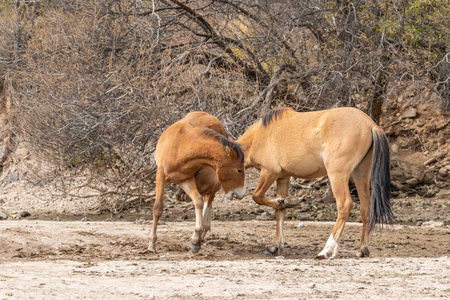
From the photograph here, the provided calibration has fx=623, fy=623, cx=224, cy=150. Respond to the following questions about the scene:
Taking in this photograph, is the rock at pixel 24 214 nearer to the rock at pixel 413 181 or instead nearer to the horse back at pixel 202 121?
the horse back at pixel 202 121

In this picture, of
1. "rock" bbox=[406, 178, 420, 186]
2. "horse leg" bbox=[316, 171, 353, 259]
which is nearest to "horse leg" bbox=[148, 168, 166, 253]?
"horse leg" bbox=[316, 171, 353, 259]

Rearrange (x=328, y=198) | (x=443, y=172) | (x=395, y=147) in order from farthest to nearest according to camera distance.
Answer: (x=395, y=147), (x=443, y=172), (x=328, y=198)

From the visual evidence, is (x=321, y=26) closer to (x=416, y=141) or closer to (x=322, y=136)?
(x=416, y=141)

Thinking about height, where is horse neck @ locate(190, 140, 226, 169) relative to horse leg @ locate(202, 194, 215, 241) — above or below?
above

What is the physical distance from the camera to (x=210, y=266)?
20.5ft

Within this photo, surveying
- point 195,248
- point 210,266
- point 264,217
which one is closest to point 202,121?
point 195,248

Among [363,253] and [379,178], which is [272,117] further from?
[363,253]

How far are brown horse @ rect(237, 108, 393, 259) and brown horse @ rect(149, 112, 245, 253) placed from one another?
0.62m

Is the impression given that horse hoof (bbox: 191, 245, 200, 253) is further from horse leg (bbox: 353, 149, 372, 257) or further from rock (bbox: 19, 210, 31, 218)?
rock (bbox: 19, 210, 31, 218)

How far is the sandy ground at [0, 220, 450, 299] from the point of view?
4.81m

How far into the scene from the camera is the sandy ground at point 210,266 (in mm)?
4809

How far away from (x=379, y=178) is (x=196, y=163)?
2.20m

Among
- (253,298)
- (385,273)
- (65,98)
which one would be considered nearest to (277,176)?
(385,273)

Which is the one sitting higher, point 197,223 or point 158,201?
point 158,201
